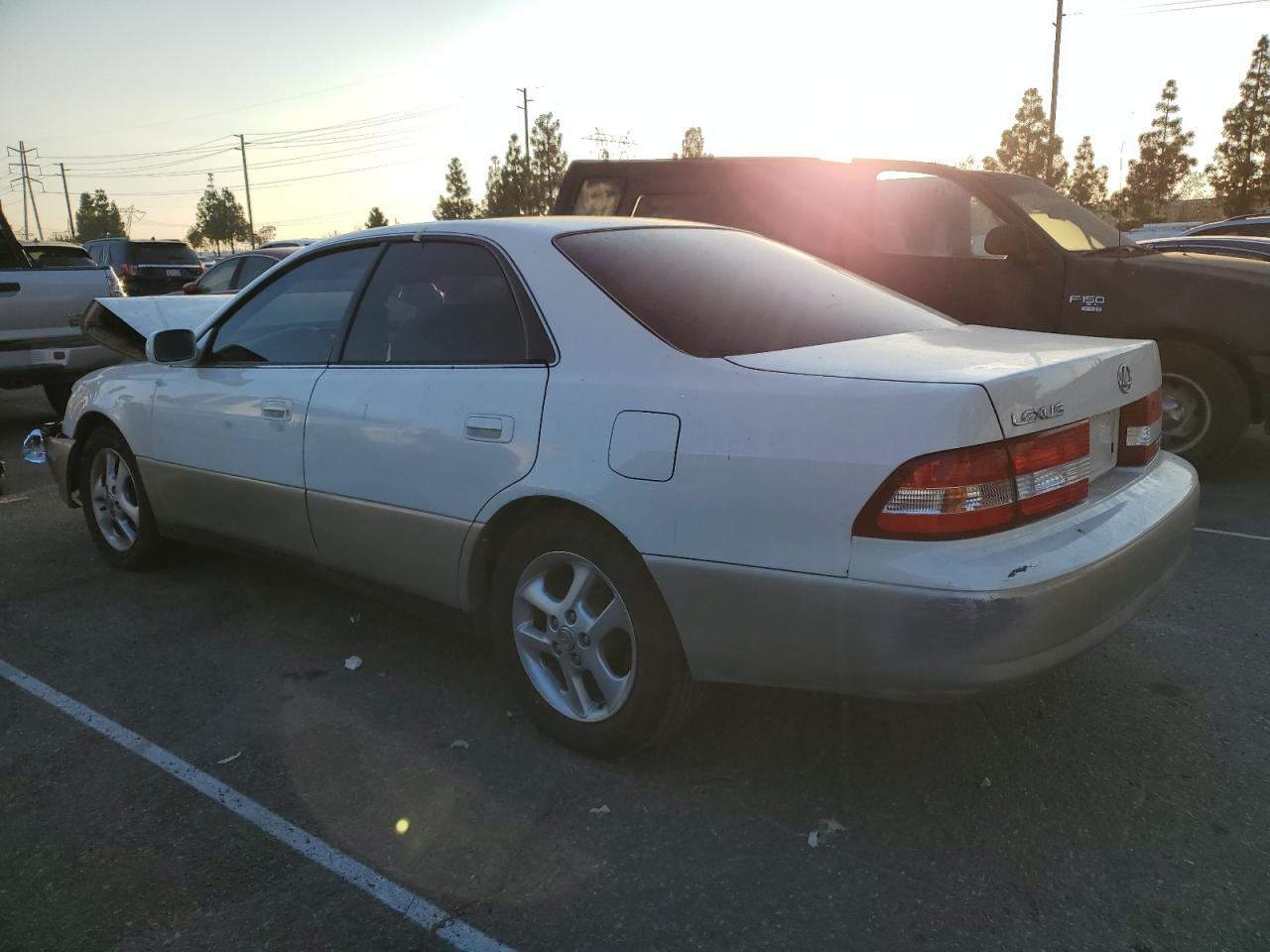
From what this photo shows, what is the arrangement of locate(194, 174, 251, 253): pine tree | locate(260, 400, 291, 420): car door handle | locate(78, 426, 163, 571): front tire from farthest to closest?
1. locate(194, 174, 251, 253): pine tree
2. locate(78, 426, 163, 571): front tire
3. locate(260, 400, 291, 420): car door handle

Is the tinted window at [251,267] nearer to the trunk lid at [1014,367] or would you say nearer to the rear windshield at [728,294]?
the rear windshield at [728,294]

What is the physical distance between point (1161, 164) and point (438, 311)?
64.9 m

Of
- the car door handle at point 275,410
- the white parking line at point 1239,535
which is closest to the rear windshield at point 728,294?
the car door handle at point 275,410

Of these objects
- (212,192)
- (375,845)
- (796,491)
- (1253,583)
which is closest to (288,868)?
(375,845)

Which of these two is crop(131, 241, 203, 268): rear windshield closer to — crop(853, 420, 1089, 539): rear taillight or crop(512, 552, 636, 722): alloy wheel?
crop(512, 552, 636, 722): alloy wheel

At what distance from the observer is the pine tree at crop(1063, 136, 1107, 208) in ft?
193

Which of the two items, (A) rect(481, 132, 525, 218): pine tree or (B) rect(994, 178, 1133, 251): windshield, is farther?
(A) rect(481, 132, 525, 218): pine tree

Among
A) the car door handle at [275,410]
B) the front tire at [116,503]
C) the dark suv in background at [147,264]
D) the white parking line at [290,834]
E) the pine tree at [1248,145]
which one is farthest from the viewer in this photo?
the pine tree at [1248,145]

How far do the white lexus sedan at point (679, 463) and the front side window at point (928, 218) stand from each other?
10.5 ft

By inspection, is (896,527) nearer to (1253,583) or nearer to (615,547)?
(615,547)

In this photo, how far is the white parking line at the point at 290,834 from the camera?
225 cm

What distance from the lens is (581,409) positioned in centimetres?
278

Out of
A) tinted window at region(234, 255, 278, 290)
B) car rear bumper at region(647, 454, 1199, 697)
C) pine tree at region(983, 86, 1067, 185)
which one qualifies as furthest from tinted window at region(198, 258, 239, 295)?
pine tree at region(983, 86, 1067, 185)

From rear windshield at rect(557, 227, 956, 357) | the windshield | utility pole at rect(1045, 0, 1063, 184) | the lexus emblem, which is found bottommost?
the lexus emblem
